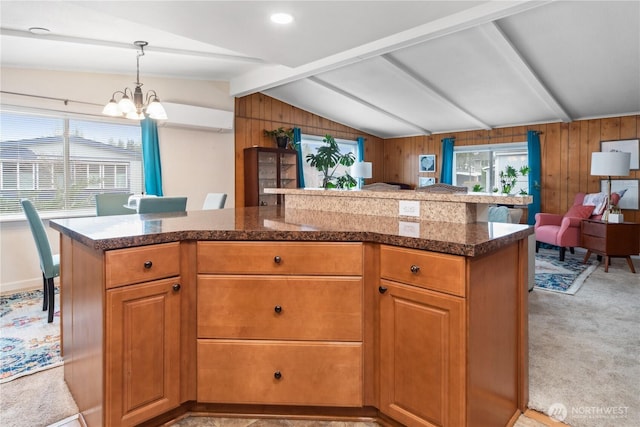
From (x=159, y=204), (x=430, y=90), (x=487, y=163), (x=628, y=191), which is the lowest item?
(x=159, y=204)

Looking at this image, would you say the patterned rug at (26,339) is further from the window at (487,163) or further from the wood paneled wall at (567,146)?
the wood paneled wall at (567,146)

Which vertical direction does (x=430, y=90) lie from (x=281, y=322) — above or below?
above

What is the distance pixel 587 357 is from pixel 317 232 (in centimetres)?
202

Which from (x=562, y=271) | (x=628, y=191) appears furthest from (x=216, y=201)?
(x=628, y=191)

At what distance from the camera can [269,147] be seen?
6336 mm

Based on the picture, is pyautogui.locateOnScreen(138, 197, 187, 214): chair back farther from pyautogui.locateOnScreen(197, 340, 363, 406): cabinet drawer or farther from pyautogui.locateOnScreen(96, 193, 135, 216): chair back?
pyautogui.locateOnScreen(197, 340, 363, 406): cabinet drawer

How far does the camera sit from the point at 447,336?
1.43 meters

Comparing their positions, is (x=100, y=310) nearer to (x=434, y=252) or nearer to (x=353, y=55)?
(x=434, y=252)

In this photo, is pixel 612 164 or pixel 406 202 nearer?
pixel 406 202

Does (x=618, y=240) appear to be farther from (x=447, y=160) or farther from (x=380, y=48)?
(x=380, y=48)

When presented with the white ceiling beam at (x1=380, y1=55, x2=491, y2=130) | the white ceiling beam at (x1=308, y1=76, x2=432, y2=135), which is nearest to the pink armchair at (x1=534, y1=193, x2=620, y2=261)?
the white ceiling beam at (x1=380, y1=55, x2=491, y2=130)

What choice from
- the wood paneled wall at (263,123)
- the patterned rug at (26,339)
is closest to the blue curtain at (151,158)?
the wood paneled wall at (263,123)

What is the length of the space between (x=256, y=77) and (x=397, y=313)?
14.6 feet

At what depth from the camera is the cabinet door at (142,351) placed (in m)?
1.50
